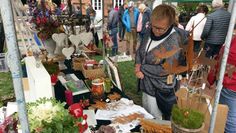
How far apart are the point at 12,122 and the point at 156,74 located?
98 centimetres

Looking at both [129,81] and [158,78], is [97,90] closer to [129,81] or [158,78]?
[158,78]

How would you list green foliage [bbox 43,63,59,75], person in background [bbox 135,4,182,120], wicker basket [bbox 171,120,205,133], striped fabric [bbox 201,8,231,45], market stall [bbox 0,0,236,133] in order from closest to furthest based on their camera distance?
market stall [bbox 0,0,236,133], wicker basket [bbox 171,120,205,133], person in background [bbox 135,4,182,120], green foliage [bbox 43,63,59,75], striped fabric [bbox 201,8,231,45]

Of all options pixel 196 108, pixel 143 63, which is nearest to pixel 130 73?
pixel 143 63

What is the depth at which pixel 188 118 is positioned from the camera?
1.01 meters

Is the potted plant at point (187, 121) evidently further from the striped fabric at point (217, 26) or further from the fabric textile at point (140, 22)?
the fabric textile at point (140, 22)

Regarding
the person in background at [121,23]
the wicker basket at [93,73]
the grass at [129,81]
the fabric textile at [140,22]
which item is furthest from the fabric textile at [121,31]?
the wicker basket at [93,73]

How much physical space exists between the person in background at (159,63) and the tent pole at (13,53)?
3.43ft

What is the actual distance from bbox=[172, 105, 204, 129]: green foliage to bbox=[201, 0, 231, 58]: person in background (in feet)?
7.76

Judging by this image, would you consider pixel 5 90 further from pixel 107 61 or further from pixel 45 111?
pixel 45 111

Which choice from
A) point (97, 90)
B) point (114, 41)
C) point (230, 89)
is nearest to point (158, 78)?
point (97, 90)

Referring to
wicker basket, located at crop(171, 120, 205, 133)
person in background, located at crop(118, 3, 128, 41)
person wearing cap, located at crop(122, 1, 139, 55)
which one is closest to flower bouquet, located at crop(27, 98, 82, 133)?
wicker basket, located at crop(171, 120, 205, 133)

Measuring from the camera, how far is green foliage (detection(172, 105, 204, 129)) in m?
1.00

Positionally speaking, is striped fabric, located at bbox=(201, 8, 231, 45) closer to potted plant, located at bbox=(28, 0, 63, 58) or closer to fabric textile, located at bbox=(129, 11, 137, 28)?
potted plant, located at bbox=(28, 0, 63, 58)

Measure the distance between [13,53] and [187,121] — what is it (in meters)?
0.77
